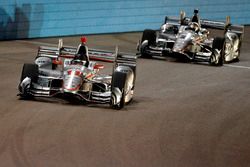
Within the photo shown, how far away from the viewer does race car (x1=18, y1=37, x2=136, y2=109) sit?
1489 cm

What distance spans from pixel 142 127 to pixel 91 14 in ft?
48.4

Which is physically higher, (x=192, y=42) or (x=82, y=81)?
(x=192, y=42)

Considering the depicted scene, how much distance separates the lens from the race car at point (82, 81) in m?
14.9

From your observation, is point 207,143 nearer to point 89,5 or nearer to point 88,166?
point 88,166

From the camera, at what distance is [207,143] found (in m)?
12.7

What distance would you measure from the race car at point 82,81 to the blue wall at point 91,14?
9.71 m

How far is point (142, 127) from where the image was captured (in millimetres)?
13641

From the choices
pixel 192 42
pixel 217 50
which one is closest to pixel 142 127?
pixel 192 42

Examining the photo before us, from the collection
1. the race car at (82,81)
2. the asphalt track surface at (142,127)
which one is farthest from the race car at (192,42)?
the race car at (82,81)

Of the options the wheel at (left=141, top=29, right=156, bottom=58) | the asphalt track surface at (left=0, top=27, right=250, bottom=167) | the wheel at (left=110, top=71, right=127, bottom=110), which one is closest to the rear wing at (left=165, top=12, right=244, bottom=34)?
the wheel at (left=141, top=29, right=156, bottom=58)

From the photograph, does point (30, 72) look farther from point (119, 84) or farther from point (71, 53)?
point (119, 84)

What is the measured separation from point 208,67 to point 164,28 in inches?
A: 79.8

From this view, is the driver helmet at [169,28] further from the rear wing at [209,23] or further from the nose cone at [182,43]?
the nose cone at [182,43]

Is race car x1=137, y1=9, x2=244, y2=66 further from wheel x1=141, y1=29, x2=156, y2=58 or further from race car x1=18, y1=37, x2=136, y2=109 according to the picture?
race car x1=18, y1=37, x2=136, y2=109
